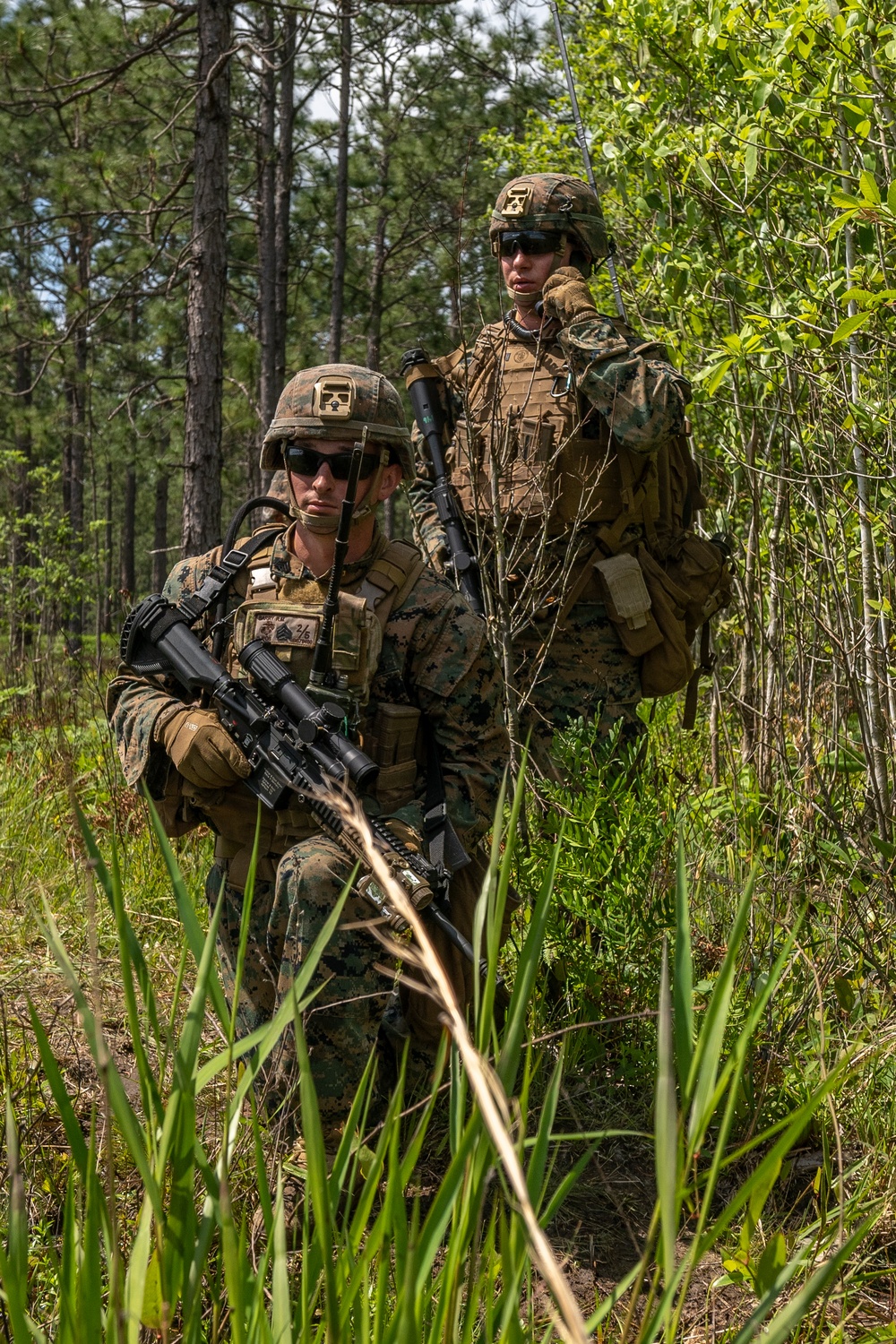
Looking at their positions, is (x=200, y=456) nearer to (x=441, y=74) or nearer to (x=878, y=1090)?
(x=878, y=1090)

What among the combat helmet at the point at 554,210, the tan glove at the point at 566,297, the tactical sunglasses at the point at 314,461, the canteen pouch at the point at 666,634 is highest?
the combat helmet at the point at 554,210

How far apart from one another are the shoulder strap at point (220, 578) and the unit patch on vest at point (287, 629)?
0.17 metres

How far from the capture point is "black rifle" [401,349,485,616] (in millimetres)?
3746

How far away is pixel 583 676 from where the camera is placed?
12.3 ft

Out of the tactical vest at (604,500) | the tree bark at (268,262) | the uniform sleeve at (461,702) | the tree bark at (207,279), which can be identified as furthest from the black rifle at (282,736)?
the tree bark at (268,262)

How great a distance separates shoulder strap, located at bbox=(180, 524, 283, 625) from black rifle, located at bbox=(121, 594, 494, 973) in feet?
0.09

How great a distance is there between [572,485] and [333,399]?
4.09 feet

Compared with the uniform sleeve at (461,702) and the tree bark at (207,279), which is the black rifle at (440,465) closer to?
the uniform sleeve at (461,702)

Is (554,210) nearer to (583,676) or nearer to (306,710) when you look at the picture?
(583,676)

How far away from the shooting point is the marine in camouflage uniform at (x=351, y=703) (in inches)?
96.3

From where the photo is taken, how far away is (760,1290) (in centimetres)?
118

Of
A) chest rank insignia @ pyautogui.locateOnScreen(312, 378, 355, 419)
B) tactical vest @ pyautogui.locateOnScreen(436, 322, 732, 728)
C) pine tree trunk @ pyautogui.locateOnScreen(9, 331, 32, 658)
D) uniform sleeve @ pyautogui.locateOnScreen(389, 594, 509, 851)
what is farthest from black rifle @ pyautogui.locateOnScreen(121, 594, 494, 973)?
pine tree trunk @ pyautogui.locateOnScreen(9, 331, 32, 658)

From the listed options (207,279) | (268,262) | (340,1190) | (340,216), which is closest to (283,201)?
(340,216)

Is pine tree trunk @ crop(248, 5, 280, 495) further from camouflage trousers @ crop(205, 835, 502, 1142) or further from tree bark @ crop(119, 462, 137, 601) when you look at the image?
tree bark @ crop(119, 462, 137, 601)
